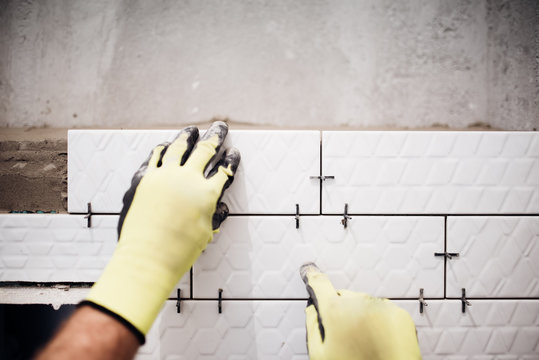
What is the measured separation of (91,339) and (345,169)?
4.98 ft

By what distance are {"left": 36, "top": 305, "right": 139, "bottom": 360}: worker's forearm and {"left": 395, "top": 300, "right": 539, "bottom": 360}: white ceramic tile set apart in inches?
67.9

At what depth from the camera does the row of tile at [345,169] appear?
177cm

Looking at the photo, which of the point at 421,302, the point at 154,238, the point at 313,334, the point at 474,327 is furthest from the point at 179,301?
the point at 474,327

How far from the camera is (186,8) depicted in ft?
7.36

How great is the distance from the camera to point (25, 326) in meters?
2.07

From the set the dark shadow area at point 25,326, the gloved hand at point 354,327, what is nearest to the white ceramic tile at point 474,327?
the gloved hand at point 354,327

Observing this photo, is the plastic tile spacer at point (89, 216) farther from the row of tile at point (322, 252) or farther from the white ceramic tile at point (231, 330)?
the white ceramic tile at point (231, 330)

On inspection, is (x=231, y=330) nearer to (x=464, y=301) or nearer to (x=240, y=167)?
(x=240, y=167)

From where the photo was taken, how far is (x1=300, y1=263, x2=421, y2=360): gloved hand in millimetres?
1455

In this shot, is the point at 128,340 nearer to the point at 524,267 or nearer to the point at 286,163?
the point at 286,163

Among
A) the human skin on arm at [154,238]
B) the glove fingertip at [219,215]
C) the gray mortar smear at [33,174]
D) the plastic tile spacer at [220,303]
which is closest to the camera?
the human skin on arm at [154,238]

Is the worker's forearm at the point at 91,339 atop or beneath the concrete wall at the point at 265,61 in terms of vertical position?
beneath

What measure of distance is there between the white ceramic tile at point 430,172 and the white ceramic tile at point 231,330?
804mm

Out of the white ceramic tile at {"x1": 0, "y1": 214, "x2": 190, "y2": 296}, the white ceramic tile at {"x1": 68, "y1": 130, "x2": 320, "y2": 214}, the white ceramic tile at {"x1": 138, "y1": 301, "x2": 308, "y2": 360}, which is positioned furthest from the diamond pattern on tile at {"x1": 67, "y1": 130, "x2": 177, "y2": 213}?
the white ceramic tile at {"x1": 138, "y1": 301, "x2": 308, "y2": 360}
